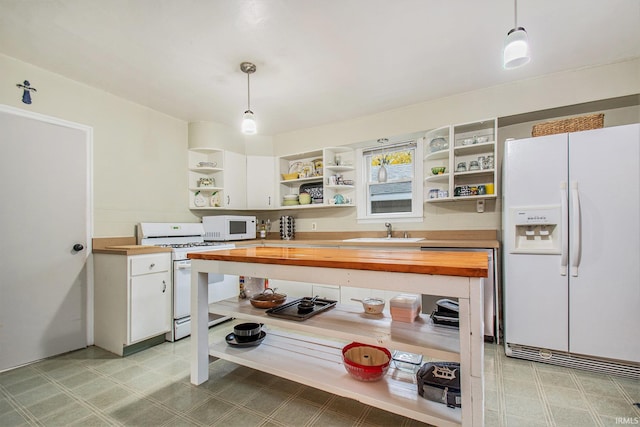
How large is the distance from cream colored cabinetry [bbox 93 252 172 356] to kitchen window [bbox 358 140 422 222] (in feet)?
7.69

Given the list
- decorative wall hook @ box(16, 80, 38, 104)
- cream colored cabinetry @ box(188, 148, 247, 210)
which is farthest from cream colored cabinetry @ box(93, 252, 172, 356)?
decorative wall hook @ box(16, 80, 38, 104)

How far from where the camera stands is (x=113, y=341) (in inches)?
95.3

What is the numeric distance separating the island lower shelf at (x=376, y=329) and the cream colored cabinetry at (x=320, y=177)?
201 centimetres

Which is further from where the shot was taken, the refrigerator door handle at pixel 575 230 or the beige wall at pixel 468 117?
the beige wall at pixel 468 117

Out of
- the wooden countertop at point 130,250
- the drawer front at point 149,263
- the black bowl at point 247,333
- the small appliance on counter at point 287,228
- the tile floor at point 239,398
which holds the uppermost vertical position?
the small appliance on counter at point 287,228

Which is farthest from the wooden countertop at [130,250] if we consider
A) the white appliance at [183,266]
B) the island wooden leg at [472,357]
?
the island wooden leg at [472,357]

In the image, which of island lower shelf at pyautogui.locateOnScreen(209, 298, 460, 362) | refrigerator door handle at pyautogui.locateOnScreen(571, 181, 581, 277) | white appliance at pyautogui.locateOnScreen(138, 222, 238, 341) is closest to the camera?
island lower shelf at pyautogui.locateOnScreen(209, 298, 460, 362)

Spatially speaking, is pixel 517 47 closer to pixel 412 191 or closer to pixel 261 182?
pixel 412 191

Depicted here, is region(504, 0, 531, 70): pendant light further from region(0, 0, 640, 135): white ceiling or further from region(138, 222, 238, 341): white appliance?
region(138, 222, 238, 341): white appliance

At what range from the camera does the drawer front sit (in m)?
2.40

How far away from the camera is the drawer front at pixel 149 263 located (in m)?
2.40

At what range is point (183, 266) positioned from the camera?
2721 millimetres

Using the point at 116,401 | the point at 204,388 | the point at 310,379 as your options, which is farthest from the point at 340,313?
the point at 116,401

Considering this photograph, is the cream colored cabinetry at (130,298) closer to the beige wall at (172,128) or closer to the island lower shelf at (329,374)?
the beige wall at (172,128)
